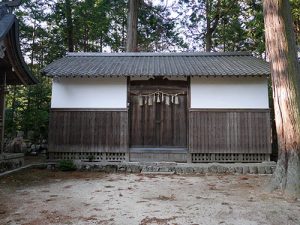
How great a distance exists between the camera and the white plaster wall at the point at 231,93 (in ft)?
36.5

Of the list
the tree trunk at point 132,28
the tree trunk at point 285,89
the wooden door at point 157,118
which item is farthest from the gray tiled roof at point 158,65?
the tree trunk at point 132,28

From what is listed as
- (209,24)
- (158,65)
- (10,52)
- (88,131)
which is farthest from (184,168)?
(209,24)

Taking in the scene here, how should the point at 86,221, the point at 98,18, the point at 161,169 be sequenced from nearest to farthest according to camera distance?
the point at 86,221 → the point at 161,169 → the point at 98,18

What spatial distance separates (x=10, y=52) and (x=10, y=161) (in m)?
3.58

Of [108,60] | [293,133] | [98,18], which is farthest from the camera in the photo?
[98,18]

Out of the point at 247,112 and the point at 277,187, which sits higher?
the point at 247,112

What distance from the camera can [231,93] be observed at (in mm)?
11180

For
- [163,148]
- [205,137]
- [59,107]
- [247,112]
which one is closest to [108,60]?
[59,107]

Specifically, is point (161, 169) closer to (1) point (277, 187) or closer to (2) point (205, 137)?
(2) point (205, 137)

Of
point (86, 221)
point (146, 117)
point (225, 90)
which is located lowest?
point (86, 221)

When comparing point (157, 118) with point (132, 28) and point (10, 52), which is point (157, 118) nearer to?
point (10, 52)

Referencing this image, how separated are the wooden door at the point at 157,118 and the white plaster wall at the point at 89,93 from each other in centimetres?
58

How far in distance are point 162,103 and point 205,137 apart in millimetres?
2183

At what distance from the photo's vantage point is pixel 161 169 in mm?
10445
